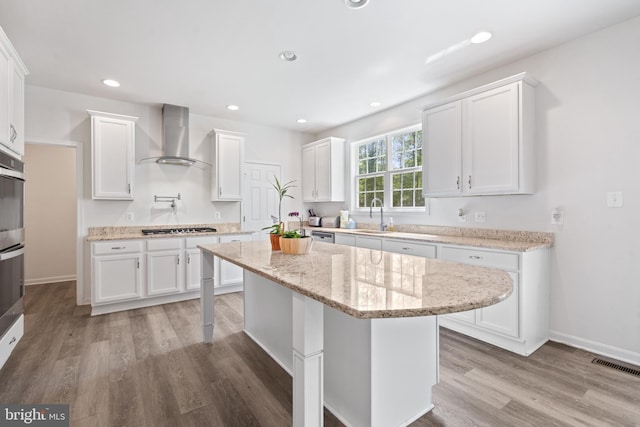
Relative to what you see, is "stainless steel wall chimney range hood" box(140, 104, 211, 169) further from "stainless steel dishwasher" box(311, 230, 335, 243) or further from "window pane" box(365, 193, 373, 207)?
"window pane" box(365, 193, 373, 207)

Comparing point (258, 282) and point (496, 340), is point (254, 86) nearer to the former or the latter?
point (258, 282)

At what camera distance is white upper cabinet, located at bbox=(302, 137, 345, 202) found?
498 cm

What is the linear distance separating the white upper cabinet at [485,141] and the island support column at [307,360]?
236 centimetres

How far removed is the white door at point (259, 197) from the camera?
5047mm

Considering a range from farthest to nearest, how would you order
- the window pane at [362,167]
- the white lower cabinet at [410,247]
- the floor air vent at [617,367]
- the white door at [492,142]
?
the window pane at [362,167] → the white lower cabinet at [410,247] → the white door at [492,142] → the floor air vent at [617,367]

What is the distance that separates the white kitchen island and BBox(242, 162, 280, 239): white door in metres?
2.90

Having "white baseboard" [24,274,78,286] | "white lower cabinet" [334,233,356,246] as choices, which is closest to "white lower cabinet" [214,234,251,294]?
"white lower cabinet" [334,233,356,246]

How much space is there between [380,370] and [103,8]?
2.93 metres

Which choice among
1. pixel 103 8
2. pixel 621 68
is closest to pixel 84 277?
pixel 103 8

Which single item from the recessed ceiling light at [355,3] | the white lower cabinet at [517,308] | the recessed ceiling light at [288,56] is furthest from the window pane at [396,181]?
the recessed ceiling light at [355,3]

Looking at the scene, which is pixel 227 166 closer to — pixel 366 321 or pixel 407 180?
pixel 407 180

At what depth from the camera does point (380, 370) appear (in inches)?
58.1

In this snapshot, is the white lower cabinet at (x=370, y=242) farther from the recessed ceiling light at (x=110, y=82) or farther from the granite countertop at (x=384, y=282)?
the recessed ceiling light at (x=110, y=82)

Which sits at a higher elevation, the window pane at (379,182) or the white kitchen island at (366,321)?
the window pane at (379,182)
